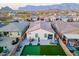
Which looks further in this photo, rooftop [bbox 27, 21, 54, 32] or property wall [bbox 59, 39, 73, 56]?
rooftop [bbox 27, 21, 54, 32]

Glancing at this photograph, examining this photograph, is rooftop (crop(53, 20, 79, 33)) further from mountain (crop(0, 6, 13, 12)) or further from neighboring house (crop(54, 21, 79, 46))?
mountain (crop(0, 6, 13, 12))

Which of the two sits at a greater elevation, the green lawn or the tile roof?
the tile roof

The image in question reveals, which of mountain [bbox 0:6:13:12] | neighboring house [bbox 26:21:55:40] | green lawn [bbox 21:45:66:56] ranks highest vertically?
mountain [bbox 0:6:13:12]

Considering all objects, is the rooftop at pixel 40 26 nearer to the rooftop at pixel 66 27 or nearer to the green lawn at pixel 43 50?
the rooftop at pixel 66 27

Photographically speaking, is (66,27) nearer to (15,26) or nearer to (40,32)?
(40,32)

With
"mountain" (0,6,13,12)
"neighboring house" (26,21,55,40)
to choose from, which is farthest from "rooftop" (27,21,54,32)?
"mountain" (0,6,13,12)

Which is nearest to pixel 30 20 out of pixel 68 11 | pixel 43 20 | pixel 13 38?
pixel 43 20

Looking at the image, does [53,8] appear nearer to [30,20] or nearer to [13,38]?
[30,20]
